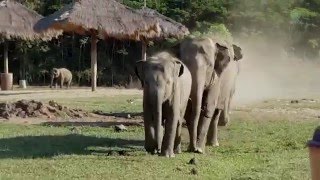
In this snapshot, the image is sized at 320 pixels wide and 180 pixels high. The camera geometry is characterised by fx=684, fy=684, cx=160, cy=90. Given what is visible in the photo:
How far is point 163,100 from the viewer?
1022 cm

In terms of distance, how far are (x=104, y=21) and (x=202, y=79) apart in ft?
48.3

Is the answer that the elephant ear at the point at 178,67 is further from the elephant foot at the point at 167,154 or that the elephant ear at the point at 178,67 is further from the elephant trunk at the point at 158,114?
the elephant foot at the point at 167,154

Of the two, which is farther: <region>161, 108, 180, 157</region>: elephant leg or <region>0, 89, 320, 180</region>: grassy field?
<region>161, 108, 180, 157</region>: elephant leg

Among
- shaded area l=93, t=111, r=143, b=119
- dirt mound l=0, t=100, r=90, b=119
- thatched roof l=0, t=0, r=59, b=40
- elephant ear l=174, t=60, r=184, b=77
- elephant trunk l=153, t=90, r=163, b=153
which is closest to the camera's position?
elephant trunk l=153, t=90, r=163, b=153

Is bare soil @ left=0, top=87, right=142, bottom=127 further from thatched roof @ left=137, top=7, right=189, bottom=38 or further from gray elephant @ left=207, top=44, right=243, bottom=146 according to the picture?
thatched roof @ left=137, top=7, right=189, bottom=38

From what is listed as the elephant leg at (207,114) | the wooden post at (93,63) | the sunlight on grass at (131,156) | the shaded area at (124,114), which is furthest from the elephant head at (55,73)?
the elephant leg at (207,114)

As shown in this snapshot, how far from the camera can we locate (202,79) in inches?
452

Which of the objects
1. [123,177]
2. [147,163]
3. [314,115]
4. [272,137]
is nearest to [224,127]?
[272,137]

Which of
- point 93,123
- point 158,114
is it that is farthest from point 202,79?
point 93,123

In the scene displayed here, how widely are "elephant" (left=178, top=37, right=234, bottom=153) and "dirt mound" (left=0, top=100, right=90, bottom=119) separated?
5.46 m

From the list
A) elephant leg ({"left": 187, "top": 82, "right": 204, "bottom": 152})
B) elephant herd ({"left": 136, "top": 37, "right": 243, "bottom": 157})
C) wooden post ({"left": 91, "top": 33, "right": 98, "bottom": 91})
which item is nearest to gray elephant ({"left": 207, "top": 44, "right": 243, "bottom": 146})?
elephant herd ({"left": 136, "top": 37, "right": 243, "bottom": 157})

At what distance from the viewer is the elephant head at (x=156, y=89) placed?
32.9 ft

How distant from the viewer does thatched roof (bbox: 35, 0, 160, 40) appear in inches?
993

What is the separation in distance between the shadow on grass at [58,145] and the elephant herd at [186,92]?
1066 mm
